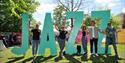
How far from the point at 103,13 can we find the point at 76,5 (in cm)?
2087

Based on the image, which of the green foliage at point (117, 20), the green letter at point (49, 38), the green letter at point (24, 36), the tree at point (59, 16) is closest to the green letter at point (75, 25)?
the green letter at point (49, 38)

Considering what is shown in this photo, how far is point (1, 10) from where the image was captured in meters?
31.8

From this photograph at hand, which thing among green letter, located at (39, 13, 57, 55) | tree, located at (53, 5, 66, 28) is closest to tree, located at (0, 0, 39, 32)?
tree, located at (53, 5, 66, 28)

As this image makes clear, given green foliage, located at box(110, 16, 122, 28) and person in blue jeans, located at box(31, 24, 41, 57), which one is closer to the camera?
green foliage, located at box(110, 16, 122, 28)

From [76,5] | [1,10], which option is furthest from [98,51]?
[76,5]

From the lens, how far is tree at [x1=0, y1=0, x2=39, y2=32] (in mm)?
29733

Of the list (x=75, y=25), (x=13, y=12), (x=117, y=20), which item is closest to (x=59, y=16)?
(x=13, y=12)

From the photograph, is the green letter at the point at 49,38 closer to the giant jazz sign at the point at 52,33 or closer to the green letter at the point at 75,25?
the giant jazz sign at the point at 52,33

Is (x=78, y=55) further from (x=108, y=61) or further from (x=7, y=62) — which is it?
(x=7, y=62)

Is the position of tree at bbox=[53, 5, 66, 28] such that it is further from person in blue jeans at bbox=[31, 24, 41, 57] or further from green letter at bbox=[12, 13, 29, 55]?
person in blue jeans at bbox=[31, 24, 41, 57]

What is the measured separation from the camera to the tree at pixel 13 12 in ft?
97.5

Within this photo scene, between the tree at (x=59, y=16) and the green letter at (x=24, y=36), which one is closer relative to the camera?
the green letter at (x=24, y=36)

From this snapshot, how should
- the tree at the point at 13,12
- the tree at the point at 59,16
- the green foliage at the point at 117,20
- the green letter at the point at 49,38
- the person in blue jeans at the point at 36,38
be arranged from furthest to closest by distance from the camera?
1. the tree at the point at 59,16
2. the tree at the point at 13,12
3. the green letter at the point at 49,38
4. the person in blue jeans at the point at 36,38
5. the green foliage at the point at 117,20

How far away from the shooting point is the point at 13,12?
100ft
